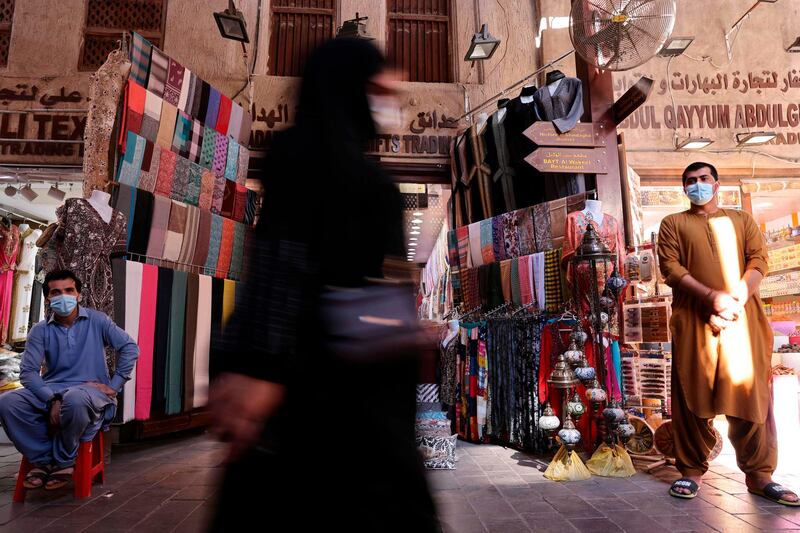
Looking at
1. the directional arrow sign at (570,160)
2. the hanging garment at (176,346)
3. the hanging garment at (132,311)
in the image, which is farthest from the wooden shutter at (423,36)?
the hanging garment at (132,311)

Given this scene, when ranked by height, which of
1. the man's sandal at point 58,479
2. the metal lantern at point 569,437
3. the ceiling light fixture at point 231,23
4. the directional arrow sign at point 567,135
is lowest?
the man's sandal at point 58,479

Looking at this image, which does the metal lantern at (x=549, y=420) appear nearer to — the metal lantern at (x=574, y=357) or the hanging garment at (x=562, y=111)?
the metal lantern at (x=574, y=357)

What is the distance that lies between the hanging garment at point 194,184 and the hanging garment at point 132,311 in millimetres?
1093

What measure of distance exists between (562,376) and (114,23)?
7.06 metres

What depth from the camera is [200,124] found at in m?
5.52

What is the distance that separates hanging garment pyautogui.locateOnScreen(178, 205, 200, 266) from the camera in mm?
5102

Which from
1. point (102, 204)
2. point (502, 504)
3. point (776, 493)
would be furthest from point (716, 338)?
point (102, 204)

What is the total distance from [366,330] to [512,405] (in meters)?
3.80

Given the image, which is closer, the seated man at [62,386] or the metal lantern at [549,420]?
the seated man at [62,386]

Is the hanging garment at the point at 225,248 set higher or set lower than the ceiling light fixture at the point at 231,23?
lower

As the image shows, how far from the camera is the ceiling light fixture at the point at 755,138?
21.4ft

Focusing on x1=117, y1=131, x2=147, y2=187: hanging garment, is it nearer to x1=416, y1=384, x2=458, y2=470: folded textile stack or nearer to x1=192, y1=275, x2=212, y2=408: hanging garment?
x1=192, y1=275, x2=212, y2=408: hanging garment

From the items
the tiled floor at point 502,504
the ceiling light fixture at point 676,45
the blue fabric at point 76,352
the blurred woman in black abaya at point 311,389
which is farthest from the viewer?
the ceiling light fixture at point 676,45

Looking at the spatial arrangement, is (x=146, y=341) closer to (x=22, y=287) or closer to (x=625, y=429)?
(x=625, y=429)
